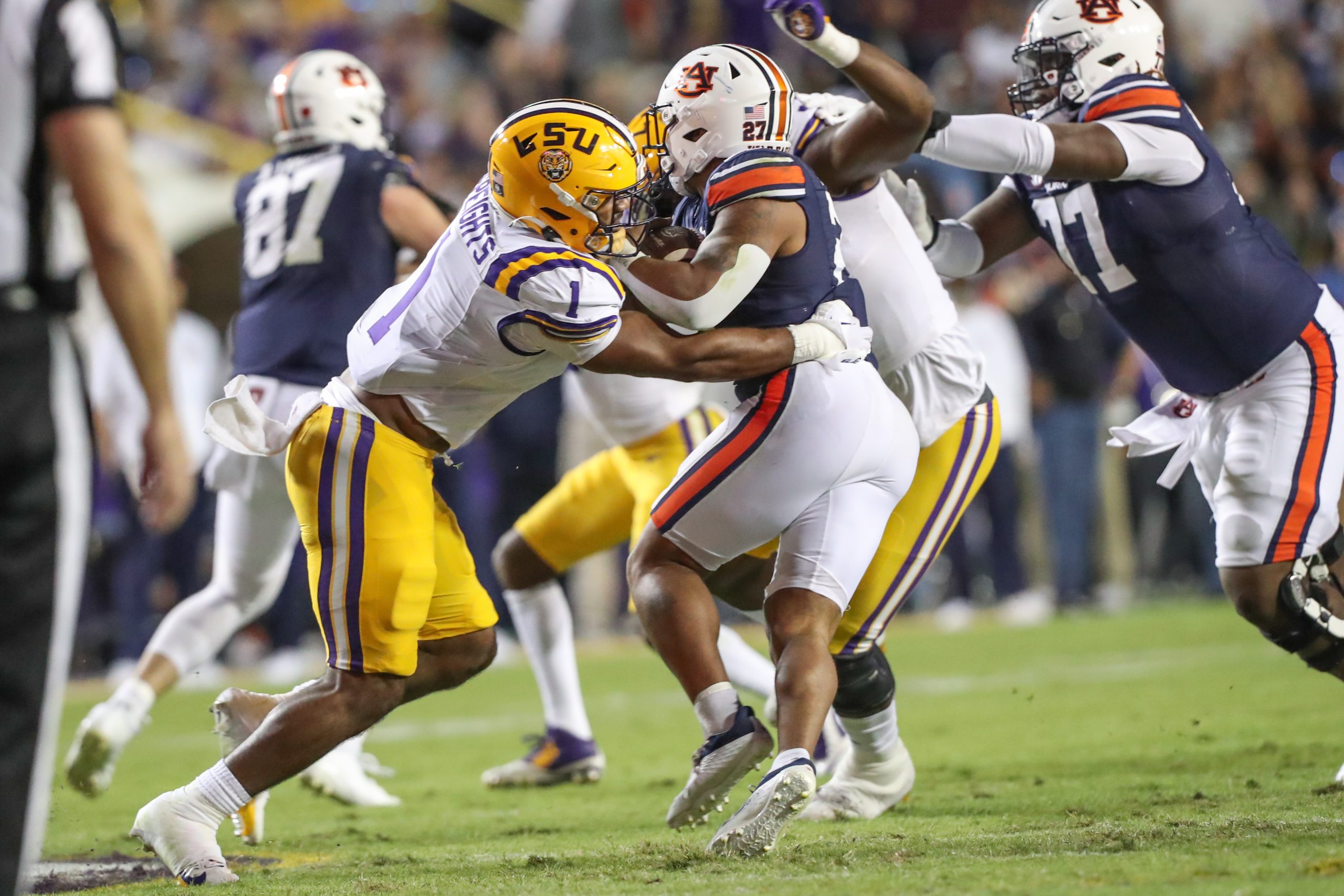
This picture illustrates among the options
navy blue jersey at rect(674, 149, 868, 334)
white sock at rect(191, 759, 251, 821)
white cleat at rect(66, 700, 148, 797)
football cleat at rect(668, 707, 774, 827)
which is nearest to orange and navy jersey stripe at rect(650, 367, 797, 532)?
navy blue jersey at rect(674, 149, 868, 334)

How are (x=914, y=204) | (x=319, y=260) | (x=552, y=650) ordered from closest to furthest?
(x=914, y=204)
(x=319, y=260)
(x=552, y=650)

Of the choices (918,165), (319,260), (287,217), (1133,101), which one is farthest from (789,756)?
(918,165)

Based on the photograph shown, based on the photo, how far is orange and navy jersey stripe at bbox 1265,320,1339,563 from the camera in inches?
169

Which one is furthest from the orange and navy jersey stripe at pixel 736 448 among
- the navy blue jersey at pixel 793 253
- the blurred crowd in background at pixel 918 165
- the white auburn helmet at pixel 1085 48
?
the blurred crowd in background at pixel 918 165

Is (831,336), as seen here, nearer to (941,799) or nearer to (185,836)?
(941,799)

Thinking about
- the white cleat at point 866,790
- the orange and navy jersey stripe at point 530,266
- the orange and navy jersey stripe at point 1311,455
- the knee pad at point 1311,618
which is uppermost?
the orange and navy jersey stripe at point 530,266

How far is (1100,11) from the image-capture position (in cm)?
452

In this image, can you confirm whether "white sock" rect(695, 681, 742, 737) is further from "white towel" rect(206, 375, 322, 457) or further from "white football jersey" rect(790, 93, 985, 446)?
"white towel" rect(206, 375, 322, 457)

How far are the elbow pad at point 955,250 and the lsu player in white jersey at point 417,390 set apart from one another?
998 mm

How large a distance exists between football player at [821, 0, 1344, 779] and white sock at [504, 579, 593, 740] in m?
1.97

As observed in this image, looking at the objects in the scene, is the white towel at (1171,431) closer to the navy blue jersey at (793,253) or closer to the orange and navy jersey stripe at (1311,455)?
the orange and navy jersey stripe at (1311,455)

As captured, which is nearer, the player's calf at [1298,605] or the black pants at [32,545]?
the black pants at [32,545]

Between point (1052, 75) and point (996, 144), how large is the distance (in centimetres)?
60

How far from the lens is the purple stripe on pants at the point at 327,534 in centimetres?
368
